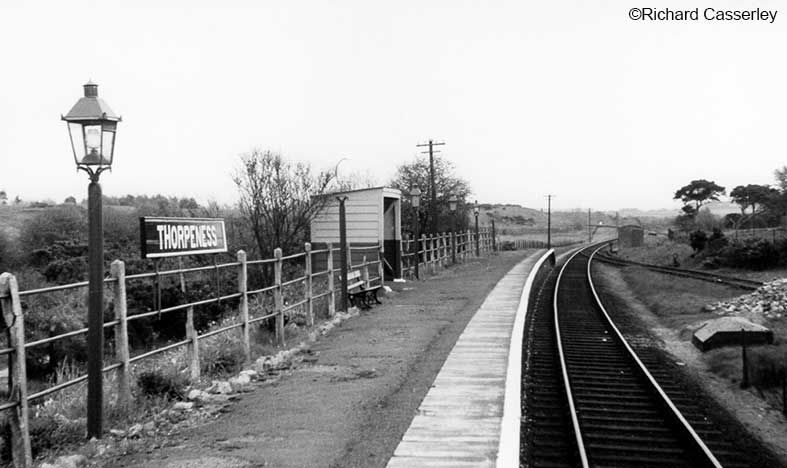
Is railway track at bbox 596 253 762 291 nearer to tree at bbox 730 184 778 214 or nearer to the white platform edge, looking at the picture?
the white platform edge

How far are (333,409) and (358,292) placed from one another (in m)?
8.94

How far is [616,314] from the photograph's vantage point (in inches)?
797

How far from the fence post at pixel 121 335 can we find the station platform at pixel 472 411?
285 centimetres

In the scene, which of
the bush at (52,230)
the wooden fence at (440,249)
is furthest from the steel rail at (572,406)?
the bush at (52,230)

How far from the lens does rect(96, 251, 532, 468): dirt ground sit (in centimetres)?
630

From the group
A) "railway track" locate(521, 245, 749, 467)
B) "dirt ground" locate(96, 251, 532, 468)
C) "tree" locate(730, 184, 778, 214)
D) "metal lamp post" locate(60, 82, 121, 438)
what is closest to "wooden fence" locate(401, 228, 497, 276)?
"railway track" locate(521, 245, 749, 467)

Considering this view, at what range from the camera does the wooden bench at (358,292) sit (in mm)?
17000

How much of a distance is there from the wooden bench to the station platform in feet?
12.7

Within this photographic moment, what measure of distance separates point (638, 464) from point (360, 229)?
1677cm

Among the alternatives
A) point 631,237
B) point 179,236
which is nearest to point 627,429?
point 179,236

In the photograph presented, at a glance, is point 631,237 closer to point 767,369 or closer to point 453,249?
point 453,249

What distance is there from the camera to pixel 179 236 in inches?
337

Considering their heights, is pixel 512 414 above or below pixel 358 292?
below

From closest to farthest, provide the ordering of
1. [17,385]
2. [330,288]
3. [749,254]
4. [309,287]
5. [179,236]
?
[17,385] → [179,236] → [309,287] → [330,288] → [749,254]
